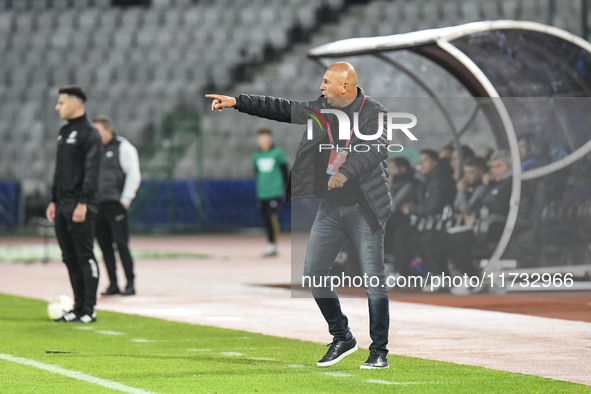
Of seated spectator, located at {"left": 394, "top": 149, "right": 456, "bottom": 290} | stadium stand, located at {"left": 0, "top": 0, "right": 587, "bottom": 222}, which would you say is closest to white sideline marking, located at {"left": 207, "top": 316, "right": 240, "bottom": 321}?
seated spectator, located at {"left": 394, "top": 149, "right": 456, "bottom": 290}

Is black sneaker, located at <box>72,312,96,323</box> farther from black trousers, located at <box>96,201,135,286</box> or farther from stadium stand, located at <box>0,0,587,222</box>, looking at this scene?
stadium stand, located at <box>0,0,587,222</box>

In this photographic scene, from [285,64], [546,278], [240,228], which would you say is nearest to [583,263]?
[546,278]

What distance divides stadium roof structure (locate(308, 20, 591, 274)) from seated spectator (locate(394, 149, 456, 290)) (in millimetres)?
542

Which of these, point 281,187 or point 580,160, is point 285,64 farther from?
point 580,160

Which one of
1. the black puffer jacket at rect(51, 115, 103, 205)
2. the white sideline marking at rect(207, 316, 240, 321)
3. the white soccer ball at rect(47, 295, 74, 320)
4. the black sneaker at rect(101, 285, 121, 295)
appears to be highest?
the black puffer jacket at rect(51, 115, 103, 205)

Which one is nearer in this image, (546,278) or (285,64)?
(546,278)

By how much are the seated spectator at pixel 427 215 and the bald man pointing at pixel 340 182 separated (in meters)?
5.46

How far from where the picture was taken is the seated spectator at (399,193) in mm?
13177

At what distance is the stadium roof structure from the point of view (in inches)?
485

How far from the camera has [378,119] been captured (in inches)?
280

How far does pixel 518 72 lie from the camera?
42.6 feet

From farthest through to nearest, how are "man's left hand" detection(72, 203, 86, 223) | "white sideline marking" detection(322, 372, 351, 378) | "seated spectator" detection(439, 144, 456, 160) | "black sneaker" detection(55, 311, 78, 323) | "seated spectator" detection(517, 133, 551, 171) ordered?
"seated spectator" detection(439, 144, 456, 160) < "seated spectator" detection(517, 133, 551, 171) < "black sneaker" detection(55, 311, 78, 323) < "man's left hand" detection(72, 203, 86, 223) < "white sideline marking" detection(322, 372, 351, 378)

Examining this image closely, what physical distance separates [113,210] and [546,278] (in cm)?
506

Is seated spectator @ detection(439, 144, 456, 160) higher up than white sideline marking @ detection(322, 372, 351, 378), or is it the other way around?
seated spectator @ detection(439, 144, 456, 160)
